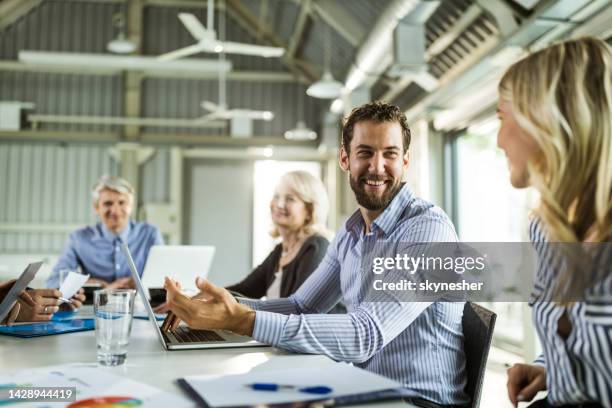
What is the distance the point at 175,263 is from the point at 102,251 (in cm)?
118

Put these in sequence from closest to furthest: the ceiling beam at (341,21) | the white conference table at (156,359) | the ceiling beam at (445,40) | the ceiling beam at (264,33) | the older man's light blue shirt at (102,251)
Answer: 1. the white conference table at (156,359)
2. the older man's light blue shirt at (102,251)
3. the ceiling beam at (445,40)
4. the ceiling beam at (341,21)
5. the ceiling beam at (264,33)

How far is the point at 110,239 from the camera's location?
3.89m

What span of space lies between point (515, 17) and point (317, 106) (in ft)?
20.3

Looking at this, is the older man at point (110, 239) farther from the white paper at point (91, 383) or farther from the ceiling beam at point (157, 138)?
the ceiling beam at point (157, 138)

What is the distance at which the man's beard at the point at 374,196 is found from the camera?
1858 mm

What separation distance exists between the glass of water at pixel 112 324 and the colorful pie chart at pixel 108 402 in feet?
0.93

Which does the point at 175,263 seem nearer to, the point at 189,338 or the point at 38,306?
the point at 38,306

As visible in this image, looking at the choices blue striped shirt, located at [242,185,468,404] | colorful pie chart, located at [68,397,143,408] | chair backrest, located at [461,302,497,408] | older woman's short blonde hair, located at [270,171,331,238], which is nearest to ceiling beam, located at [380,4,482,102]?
older woman's short blonde hair, located at [270,171,331,238]

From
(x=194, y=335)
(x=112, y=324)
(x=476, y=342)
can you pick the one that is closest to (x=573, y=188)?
(x=476, y=342)

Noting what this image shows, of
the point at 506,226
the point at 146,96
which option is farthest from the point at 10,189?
the point at 506,226

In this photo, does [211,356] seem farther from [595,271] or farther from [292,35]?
[292,35]

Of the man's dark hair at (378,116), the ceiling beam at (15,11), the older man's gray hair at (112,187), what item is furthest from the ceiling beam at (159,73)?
the man's dark hair at (378,116)

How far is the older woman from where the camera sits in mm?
3094

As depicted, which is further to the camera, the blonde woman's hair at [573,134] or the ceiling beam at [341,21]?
the ceiling beam at [341,21]
